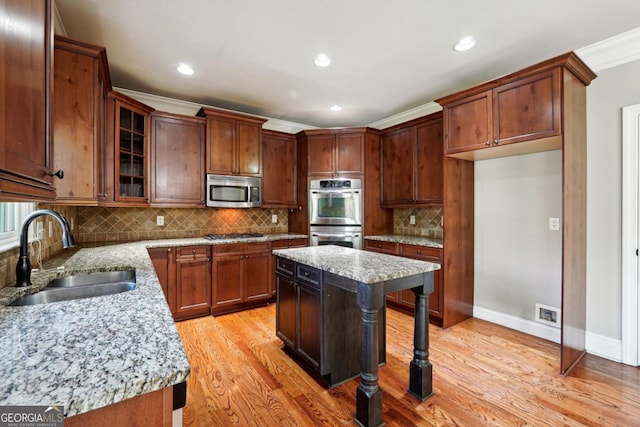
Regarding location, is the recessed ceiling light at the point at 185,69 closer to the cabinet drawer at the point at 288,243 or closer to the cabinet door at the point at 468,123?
the cabinet drawer at the point at 288,243

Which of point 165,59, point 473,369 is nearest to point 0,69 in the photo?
point 165,59

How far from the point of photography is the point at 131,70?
2.95 m

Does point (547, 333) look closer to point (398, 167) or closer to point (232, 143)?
point (398, 167)

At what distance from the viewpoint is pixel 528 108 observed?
2422 millimetres

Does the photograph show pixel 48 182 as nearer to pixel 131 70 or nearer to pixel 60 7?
pixel 60 7

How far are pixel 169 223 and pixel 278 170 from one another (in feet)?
5.34

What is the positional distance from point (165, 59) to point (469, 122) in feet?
9.76

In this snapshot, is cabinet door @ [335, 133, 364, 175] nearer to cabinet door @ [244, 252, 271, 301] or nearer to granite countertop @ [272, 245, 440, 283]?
cabinet door @ [244, 252, 271, 301]

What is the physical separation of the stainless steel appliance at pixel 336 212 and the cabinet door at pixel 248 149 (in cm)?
83

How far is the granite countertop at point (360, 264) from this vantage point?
1.76 meters

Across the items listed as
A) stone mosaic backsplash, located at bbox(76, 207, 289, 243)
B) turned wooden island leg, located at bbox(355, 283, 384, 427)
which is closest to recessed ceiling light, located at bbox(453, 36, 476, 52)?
turned wooden island leg, located at bbox(355, 283, 384, 427)

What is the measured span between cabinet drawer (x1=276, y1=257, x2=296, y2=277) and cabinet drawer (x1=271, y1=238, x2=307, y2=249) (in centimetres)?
131

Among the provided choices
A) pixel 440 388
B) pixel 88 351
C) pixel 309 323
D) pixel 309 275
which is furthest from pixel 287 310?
pixel 88 351

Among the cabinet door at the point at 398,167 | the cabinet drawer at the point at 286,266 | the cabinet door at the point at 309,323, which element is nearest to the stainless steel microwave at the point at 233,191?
the cabinet drawer at the point at 286,266
